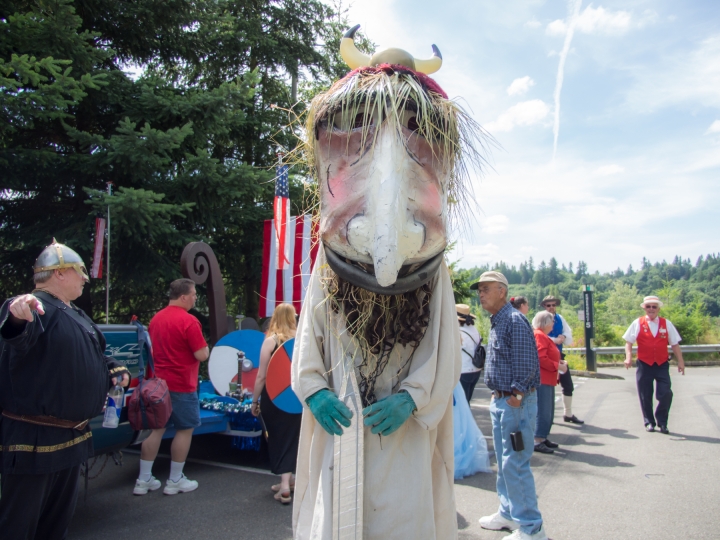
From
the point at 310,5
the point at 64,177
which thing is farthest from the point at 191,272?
the point at 310,5

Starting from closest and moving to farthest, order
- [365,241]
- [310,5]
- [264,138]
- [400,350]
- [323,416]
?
[365,241], [323,416], [400,350], [264,138], [310,5]

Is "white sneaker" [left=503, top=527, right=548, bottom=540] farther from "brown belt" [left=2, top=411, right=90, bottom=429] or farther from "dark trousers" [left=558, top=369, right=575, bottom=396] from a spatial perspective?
"dark trousers" [left=558, top=369, right=575, bottom=396]

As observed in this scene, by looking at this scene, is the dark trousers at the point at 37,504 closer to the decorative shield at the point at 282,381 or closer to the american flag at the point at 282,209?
the decorative shield at the point at 282,381

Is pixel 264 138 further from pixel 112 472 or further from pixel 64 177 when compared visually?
pixel 112 472

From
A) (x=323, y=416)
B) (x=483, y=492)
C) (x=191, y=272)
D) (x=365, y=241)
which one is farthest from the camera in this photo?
(x=191, y=272)

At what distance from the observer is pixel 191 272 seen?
6.02 meters

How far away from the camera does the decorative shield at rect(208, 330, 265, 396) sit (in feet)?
17.6

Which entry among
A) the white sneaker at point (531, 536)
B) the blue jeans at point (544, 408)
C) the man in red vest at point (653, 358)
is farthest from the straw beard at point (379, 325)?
the man in red vest at point (653, 358)

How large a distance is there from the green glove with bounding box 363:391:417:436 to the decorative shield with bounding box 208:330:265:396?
3.77 metres

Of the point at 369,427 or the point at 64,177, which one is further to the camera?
the point at 64,177

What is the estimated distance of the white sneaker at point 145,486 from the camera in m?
4.03

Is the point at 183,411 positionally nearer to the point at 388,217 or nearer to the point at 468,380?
the point at 468,380

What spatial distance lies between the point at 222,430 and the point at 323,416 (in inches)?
134

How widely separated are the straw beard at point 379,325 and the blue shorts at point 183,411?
270 cm
